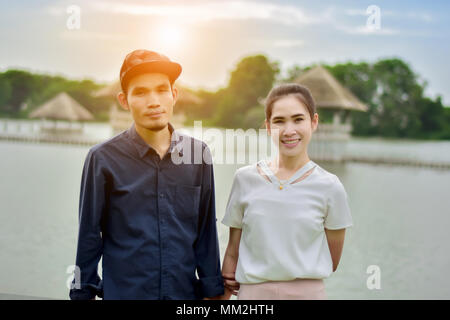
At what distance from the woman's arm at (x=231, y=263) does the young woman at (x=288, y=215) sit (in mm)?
21

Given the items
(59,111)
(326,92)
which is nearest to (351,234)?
(326,92)

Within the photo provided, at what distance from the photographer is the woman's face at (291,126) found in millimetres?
1522

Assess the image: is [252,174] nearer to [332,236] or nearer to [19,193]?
[332,236]

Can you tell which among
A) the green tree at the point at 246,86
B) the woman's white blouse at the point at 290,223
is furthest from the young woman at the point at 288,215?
the green tree at the point at 246,86

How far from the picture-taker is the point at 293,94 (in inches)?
61.0

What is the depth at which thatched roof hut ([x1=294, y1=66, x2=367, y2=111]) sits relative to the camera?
18291 mm

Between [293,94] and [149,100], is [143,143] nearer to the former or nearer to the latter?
[149,100]

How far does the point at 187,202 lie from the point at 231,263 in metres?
0.27

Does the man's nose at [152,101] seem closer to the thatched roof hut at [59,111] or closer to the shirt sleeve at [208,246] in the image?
the shirt sleeve at [208,246]

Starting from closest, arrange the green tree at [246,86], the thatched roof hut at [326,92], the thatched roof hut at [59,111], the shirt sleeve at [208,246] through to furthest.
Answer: the shirt sleeve at [208,246], the thatched roof hut at [326,92], the thatched roof hut at [59,111], the green tree at [246,86]

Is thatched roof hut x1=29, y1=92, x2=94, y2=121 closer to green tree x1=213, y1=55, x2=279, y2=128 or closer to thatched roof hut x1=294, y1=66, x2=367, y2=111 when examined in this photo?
thatched roof hut x1=294, y1=66, x2=367, y2=111

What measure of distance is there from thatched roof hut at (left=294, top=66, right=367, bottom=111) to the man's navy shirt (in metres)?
17.0

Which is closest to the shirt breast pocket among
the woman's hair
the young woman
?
the young woman
